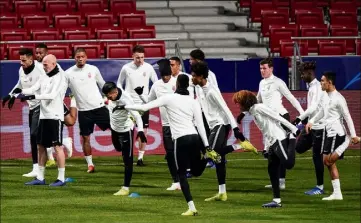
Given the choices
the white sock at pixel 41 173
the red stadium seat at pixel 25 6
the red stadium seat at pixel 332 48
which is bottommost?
the white sock at pixel 41 173

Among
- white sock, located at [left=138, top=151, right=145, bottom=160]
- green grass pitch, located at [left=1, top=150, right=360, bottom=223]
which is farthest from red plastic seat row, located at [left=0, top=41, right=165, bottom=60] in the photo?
white sock, located at [left=138, top=151, right=145, bottom=160]

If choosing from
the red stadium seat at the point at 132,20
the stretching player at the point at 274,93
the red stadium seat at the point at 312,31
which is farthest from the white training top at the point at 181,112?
the red stadium seat at the point at 312,31

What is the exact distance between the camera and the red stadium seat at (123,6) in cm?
3053

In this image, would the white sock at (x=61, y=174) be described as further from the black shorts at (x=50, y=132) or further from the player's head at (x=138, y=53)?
the player's head at (x=138, y=53)

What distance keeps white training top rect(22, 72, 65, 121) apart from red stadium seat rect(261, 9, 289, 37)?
12.6m

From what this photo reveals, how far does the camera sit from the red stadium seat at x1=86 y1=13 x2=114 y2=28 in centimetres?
2938

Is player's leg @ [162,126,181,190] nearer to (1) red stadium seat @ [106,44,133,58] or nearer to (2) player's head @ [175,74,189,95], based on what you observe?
(2) player's head @ [175,74,189,95]

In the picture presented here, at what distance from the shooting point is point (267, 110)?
16.8 meters

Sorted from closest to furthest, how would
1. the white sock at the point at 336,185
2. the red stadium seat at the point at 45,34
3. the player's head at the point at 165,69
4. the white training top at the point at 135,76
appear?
the white sock at the point at 336,185 < the player's head at the point at 165,69 < the white training top at the point at 135,76 < the red stadium seat at the point at 45,34

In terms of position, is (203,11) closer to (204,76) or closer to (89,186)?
(89,186)

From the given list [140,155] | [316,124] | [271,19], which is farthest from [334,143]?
[271,19]

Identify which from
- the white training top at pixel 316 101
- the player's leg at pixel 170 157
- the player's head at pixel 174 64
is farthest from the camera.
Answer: the player's head at pixel 174 64

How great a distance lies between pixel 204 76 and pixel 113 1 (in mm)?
14097

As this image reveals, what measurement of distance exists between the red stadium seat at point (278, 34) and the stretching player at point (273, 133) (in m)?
12.4
